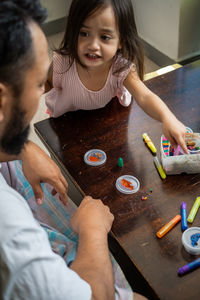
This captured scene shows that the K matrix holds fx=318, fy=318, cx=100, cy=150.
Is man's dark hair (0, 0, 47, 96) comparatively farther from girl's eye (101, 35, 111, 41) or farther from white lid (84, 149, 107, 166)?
girl's eye (101, 35, 111, 41)

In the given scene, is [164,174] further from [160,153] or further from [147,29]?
[147,29]

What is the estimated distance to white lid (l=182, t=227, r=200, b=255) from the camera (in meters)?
0.81

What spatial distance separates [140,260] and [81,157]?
43 cm

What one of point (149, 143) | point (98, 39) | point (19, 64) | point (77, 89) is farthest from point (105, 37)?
point (19, 64)

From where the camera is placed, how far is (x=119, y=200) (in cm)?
96

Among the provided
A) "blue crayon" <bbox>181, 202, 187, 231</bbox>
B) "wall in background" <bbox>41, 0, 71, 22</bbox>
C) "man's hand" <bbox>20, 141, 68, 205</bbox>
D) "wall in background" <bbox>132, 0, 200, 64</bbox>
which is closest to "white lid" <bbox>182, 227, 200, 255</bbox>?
"blue crayon" <bbox>181, 202, 187, 231</bbox>

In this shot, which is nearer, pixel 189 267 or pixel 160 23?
pixel 189 267

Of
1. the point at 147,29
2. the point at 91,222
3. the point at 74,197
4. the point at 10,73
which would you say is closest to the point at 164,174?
the point at 91,222

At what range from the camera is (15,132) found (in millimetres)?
765

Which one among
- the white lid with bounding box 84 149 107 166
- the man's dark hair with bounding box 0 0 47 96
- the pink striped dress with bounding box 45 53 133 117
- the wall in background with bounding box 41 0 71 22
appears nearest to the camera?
the man's dark hair with bounding box 0 0 47 96

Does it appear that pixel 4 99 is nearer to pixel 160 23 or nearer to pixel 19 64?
pixel 19 64

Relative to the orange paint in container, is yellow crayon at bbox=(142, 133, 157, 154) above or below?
above

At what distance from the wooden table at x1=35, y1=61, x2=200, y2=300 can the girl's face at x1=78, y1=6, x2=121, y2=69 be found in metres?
0.20

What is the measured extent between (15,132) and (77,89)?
71cm
